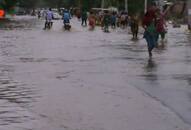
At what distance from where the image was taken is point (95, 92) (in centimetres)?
1375

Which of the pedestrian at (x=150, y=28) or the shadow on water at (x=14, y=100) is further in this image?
the pedestrian at (x=150, y=28)

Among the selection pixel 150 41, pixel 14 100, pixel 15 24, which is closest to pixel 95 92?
pixel 14 100

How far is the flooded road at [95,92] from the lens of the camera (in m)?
10.4

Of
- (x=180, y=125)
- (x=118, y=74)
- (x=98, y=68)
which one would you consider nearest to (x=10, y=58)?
(x=98, y=68)

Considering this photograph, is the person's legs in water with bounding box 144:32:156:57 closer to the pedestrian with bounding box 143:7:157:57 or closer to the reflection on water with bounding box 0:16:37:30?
the pedestrian with bounding box 143:7:157:57

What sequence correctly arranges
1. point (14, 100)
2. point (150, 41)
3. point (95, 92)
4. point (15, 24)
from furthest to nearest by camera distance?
point (15, 24)
point (150, 41)
point (95, 92)
point (14, 100)

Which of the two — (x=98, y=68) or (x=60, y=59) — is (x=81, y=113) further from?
(x=60, y=59)

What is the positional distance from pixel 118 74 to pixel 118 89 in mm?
3100

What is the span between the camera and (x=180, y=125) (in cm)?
998

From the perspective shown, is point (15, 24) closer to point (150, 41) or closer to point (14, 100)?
point (150, 41)

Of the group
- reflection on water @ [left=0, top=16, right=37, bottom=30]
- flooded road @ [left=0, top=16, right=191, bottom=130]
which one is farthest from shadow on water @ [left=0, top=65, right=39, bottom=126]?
reflection on water @ [left=0, top=16, right=37, bottom=30]

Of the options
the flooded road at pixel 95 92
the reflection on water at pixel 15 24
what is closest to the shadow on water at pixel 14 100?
the flooded road at pixel 95 92

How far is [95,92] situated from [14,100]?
5.94 ft

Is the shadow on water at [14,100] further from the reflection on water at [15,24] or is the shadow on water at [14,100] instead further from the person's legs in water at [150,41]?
the reflection on water at [15,24]
